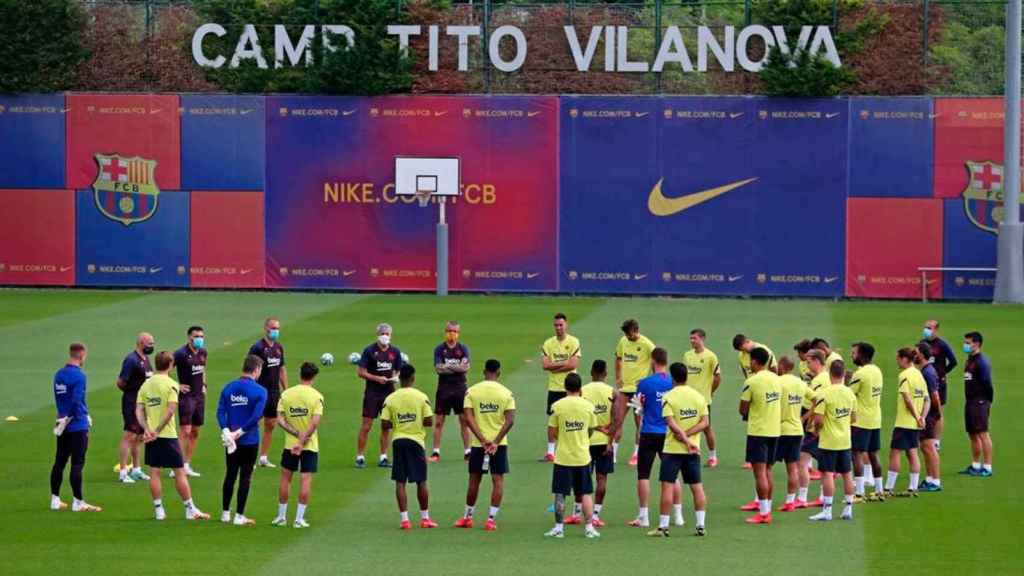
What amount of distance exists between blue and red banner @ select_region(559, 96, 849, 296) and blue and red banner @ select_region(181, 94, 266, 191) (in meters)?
8.26

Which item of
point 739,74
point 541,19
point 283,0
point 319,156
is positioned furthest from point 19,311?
point 739,74

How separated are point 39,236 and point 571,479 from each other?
3251 centimetres

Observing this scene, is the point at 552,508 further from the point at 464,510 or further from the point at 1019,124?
the point at 1019,124

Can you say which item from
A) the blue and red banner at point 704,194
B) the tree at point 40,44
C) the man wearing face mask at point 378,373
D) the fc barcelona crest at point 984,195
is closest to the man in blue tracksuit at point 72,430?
the man wearing face mask at point 378,373

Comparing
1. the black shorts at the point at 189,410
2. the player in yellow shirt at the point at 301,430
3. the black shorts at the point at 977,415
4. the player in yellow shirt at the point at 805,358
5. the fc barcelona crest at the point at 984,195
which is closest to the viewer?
the player in yellow shirt at the point at 301,430

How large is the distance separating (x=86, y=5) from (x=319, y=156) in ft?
30.0

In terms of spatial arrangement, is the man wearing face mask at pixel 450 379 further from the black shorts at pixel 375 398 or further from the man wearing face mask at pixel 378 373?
the black shorts at pixel 375 398

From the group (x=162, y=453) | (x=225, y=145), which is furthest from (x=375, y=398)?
(x=225, y=145)

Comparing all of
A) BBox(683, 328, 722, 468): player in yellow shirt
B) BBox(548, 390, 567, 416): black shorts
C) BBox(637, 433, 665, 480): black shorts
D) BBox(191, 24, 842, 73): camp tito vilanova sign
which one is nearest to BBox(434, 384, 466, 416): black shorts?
BBox(548, 390, 567, 416): black shorts

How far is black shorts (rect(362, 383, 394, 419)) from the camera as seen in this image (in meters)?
24.9

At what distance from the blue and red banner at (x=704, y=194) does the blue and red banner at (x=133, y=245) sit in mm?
10365

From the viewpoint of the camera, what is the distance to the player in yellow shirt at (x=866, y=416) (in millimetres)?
21953

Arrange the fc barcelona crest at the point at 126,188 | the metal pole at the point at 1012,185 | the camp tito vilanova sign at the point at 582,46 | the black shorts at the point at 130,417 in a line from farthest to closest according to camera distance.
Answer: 1. the fc barcelona crest at the point at 126,188
2. the camp tito vilanova sign at the point at 582,46
3. the metal pole at the point at 1012,185
4. the black shorts at the point at 130,417

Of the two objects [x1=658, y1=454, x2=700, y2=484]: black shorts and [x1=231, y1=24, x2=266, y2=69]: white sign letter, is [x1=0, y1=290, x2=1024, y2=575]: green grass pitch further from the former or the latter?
[x1=231, y1=24, x2=266, y2=69]: white sign letter
